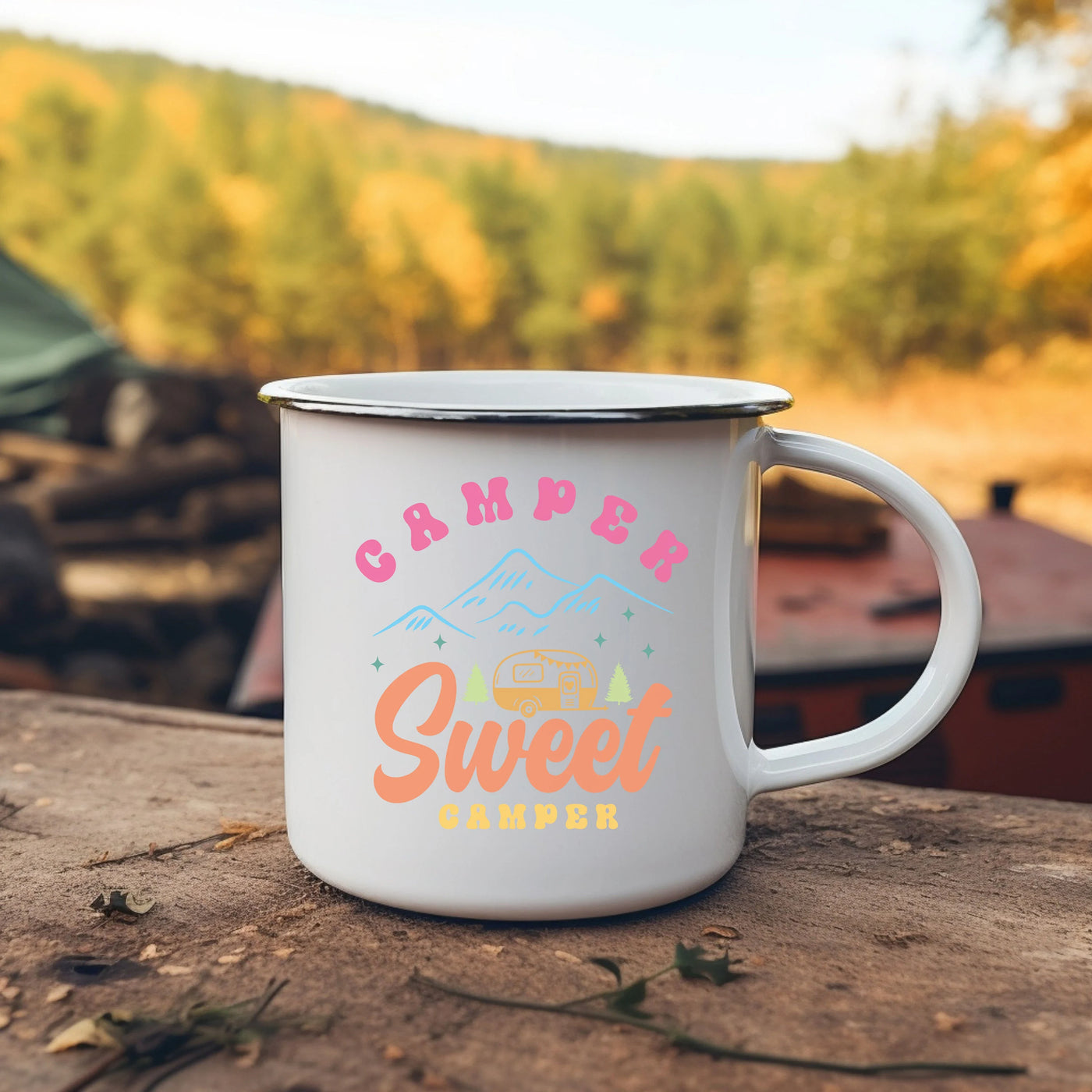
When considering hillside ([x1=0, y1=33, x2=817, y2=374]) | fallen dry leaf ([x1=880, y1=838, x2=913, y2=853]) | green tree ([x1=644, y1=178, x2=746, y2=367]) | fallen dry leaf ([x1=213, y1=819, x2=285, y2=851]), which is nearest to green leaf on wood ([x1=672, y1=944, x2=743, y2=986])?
fallen dry leaf ([x1=880, y1=838, x2=913, y2=853])

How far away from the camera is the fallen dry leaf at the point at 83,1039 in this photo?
0.57m

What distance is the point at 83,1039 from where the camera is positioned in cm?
57

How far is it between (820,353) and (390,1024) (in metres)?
12.1

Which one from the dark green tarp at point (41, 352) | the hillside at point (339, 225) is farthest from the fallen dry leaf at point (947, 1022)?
the hillside at point (339, 225)

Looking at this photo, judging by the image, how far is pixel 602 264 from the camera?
11984 millimetres

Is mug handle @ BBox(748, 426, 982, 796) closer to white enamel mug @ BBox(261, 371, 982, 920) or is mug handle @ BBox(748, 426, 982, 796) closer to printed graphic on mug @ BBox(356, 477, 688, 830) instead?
white enamel mug @ BBox(261, 371, 982, 920)

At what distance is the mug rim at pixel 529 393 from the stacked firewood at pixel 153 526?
10.6 ft

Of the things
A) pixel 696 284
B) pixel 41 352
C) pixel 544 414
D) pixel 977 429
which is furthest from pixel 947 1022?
pixel 696 284

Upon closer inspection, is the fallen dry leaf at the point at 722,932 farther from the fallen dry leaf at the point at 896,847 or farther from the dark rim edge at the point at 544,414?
the dark rim edge at the point at 544,414

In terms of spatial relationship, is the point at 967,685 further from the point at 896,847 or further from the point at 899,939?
the point at 899,939

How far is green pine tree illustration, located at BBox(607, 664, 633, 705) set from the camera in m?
0.67

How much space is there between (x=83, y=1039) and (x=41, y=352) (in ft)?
17.5

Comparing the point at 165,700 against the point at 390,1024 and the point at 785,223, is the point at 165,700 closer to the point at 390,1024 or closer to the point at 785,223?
the point at 390,1024

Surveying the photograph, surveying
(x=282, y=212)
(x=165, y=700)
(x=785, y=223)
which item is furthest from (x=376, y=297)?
(x=165, y=700)
